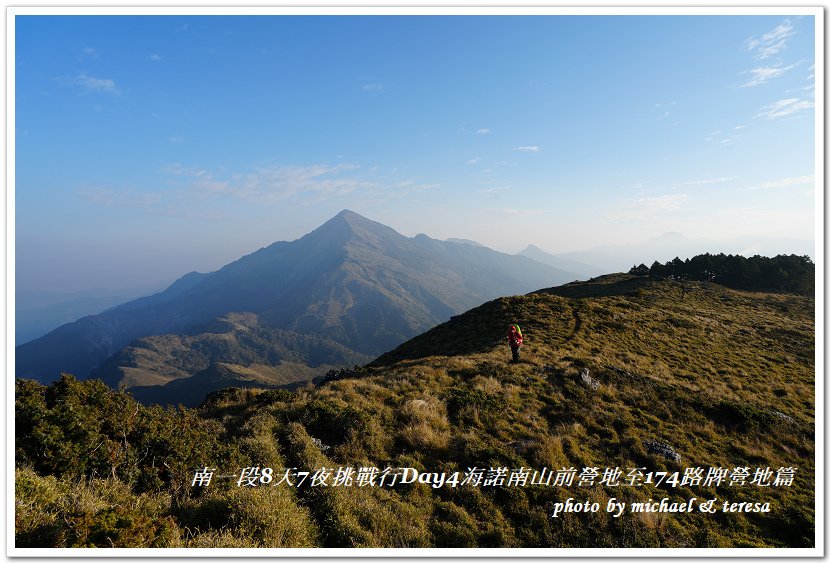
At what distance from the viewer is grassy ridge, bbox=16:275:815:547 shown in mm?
6422

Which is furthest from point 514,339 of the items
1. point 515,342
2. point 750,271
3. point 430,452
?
point 750,271

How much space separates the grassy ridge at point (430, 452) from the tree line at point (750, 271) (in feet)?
222

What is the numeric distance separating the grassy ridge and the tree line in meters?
67.7

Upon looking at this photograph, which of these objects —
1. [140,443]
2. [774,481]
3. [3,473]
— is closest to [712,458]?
[774,481]

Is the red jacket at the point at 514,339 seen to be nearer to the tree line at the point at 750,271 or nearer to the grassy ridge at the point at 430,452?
the grassy ridge at the point at 430,452

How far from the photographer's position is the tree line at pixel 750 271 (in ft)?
226

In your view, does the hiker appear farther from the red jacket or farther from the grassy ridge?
the grassy ridge

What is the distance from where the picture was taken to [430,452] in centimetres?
1064

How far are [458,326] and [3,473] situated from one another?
31558 mm

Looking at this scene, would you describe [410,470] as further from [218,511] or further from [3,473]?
[3,473]

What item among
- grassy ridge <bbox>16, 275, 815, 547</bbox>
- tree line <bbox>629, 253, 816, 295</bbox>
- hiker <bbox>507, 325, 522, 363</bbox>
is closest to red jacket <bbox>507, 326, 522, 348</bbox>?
hiker <bbox>507, 325, 522, 363</bbox>

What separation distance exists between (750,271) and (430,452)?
94.3 metres

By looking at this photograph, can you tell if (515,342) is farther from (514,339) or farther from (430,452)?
(430,452)
